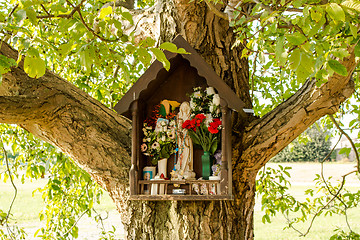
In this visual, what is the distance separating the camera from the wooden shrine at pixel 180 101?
2219 mm

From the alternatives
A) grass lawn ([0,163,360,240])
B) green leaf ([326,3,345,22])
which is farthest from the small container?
grass lawn ([0,163,360,240])

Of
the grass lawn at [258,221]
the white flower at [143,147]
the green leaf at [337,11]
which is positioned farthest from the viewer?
the grass lawn at [258,221]

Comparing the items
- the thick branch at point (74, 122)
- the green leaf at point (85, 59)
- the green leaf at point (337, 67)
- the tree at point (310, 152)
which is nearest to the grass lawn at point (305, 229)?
the thick branch at point (74, 122)

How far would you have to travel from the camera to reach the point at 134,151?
2326 millimetres

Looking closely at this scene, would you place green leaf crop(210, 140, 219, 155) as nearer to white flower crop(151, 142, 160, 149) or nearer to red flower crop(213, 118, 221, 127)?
red flower crop(213, 118, 221, 127)

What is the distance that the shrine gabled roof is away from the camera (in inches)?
88.4

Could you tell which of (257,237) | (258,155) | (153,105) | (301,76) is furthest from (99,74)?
(257,237)

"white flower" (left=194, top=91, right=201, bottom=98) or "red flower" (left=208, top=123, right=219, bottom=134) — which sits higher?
"white flower" (left=194, top=91, right=201, bottom=98)

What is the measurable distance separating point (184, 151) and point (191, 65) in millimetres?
514

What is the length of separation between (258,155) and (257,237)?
7.79 m

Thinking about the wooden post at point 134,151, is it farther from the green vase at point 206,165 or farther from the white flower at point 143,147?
the green vase at point 206,165

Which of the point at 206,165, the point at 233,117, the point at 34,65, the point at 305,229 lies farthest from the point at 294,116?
the point at 305,229

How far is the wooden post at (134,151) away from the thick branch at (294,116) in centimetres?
62

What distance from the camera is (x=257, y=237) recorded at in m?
9.54
